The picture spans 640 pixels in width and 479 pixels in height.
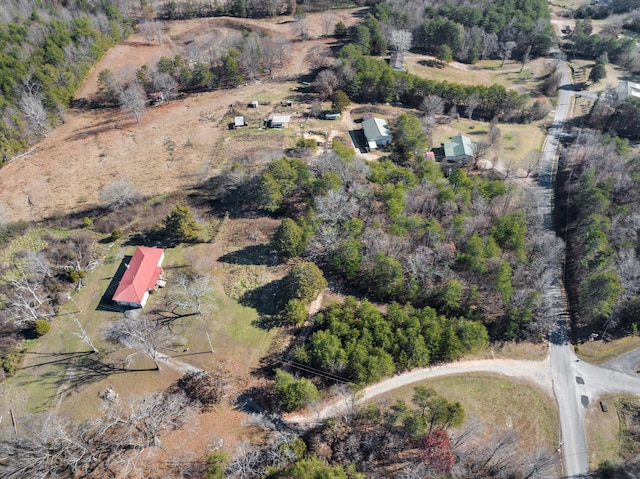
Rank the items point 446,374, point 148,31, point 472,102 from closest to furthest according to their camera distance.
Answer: point 446,374 < point 472,102 < point 148,31

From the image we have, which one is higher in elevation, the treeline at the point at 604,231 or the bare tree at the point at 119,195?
the bare tree at the point at 119,195

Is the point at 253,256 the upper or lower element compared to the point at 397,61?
lower

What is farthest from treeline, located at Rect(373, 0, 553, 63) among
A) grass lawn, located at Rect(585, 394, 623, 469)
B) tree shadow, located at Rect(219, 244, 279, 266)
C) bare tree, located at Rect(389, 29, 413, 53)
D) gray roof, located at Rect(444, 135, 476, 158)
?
grass lawn, located at Rect(585, 394, 623, 469)

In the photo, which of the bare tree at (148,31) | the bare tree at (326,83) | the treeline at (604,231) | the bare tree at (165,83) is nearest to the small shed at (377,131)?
the bare tree at (326,83)

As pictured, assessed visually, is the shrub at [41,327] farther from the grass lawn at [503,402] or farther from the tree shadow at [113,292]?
the grass lawn at [503,402]

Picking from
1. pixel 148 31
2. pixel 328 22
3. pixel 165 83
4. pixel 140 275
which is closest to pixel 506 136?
pixel 328 22

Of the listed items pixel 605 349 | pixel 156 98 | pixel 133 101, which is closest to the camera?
pixel 605 349

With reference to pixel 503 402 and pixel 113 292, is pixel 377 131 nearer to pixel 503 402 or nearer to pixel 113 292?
pixel 503 402
